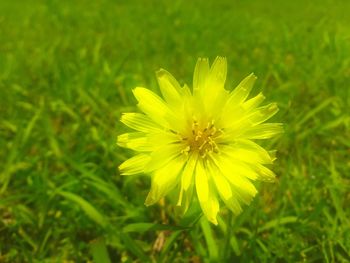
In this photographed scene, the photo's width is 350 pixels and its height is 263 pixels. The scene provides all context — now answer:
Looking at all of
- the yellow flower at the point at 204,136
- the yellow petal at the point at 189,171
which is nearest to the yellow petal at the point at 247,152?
the yellow flower at the point at 204,136

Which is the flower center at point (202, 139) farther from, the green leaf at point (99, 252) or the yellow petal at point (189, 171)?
the green leaf at point (99, 252)

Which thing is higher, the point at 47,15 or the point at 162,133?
the point at 47,15

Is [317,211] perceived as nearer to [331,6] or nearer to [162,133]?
[162,133]

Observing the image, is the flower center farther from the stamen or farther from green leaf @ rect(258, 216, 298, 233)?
green leaf @ rect(258, 216, 298, 233)

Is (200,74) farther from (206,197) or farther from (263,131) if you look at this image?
(206,197)

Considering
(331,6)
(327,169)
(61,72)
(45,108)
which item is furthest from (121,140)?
(331,6)

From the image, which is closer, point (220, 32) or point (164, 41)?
point (164, 41)
